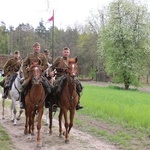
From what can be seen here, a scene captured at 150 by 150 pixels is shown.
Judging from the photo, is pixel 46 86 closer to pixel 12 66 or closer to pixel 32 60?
pixel 32 60

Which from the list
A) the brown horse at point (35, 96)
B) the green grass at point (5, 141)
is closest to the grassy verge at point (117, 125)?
the brown horse at point (35, 96)

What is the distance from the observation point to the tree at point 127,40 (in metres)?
42.0

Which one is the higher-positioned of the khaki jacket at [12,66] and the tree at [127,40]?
the tree at [127,40]

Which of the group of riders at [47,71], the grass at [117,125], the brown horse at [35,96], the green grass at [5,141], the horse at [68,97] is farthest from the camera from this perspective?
the grass at [117,125]

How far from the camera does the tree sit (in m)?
42.0

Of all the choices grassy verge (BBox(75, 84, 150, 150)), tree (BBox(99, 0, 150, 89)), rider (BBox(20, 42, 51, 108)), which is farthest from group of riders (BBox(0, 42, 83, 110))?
tree (BBox(99, 0, 150, 89))

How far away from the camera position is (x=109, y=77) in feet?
206

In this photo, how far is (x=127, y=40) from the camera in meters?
42.2

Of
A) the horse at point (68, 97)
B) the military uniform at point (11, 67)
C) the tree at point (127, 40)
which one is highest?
the tree at point (127, 40)

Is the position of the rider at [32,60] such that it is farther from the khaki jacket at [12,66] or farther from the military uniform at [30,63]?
the khaki jacket at [12,66]

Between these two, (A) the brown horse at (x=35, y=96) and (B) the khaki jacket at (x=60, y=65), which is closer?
(A) the brown horse at (x=35, y=96)

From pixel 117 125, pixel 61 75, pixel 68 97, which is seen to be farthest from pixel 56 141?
pixel 117 125

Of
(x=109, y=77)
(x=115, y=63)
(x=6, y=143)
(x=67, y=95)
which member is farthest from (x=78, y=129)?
(x=109, y=77)

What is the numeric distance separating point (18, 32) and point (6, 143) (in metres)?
60.8
